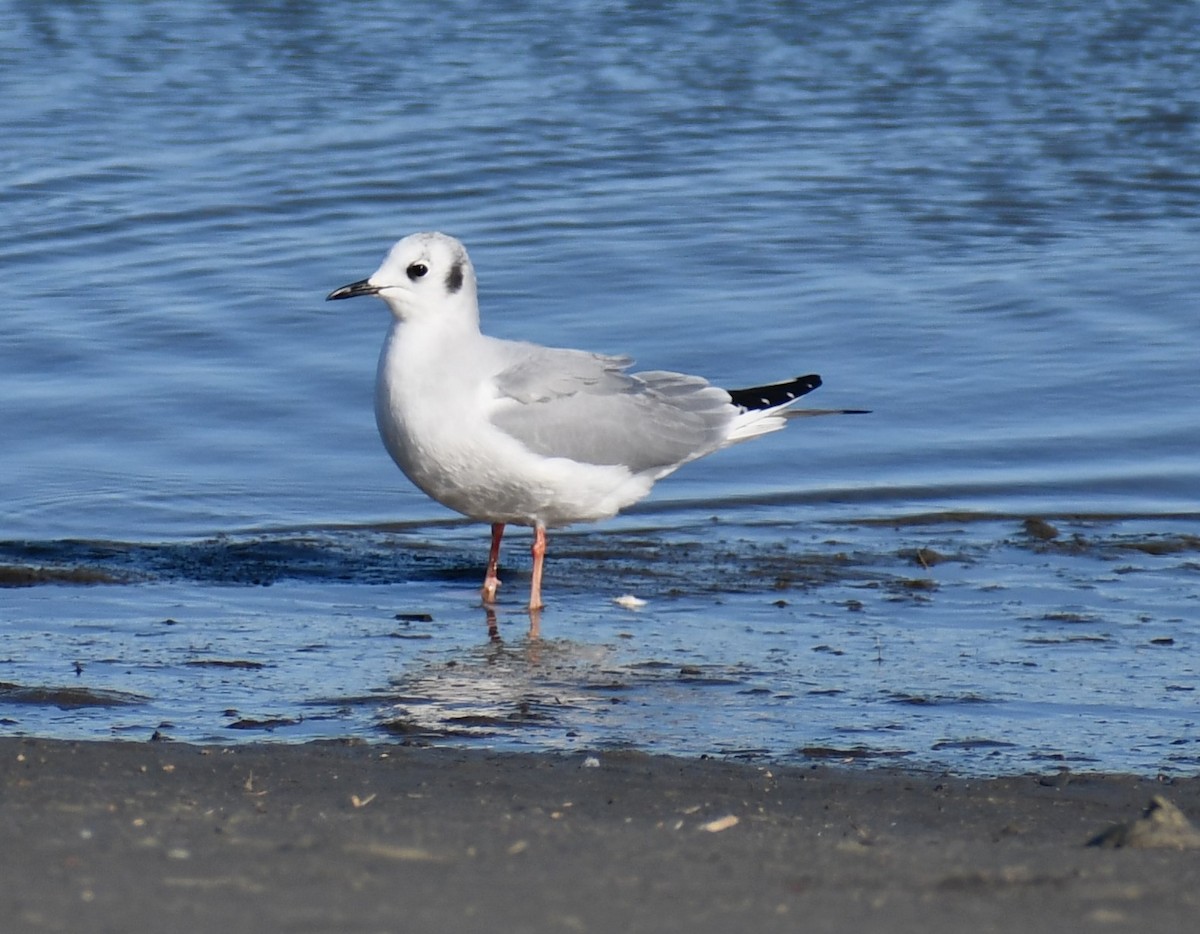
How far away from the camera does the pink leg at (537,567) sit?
23.3 feet

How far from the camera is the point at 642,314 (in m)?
11.1

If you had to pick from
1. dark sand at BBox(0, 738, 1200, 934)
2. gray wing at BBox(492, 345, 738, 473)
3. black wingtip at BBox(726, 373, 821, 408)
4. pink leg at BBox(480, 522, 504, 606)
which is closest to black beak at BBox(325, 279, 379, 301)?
gray wing at BBox(492, 345, 738, 473)

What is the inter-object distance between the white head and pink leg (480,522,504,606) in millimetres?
766

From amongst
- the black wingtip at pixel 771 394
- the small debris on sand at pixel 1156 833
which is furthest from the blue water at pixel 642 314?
the small debris on sand at pixel 1156 833

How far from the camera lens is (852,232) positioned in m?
13.1

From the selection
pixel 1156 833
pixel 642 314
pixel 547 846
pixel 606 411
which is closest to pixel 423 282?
pixel 606 411

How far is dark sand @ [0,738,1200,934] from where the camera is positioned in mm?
3355

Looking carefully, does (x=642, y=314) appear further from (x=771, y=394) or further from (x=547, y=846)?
(x=547, y=846)

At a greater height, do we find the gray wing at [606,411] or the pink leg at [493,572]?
the gray wing at [606,411]

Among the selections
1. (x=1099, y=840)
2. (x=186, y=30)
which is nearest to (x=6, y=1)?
(x=186, y=30)

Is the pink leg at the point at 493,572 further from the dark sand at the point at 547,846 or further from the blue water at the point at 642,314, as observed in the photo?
the dark sand at the point at 547,846

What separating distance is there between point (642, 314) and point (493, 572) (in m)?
4.00

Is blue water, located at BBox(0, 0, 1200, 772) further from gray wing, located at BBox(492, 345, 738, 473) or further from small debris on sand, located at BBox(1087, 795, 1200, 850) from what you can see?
small debris on sand, located at BBox(1087, 795, 1200, 850)

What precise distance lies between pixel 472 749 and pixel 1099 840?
5.46ft
